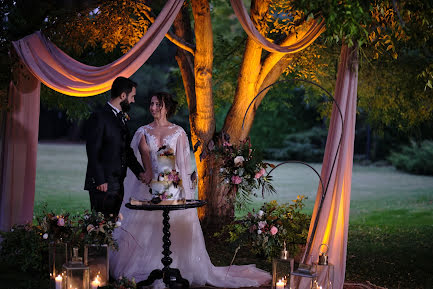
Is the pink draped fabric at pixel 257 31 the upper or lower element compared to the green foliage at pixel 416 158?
upper

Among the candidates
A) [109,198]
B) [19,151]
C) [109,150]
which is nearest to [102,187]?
[109,198]

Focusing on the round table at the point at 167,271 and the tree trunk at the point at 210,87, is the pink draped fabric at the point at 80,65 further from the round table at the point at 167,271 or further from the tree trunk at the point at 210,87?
the tree trunk at the point at 210,87

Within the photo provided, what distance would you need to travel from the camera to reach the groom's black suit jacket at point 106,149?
527cm

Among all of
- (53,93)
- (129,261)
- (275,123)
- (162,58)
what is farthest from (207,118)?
(275,123)

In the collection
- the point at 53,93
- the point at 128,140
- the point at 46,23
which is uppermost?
the point at 46,23

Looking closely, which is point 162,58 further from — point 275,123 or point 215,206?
point 275,123

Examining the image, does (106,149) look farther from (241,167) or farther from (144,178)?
(241,167)

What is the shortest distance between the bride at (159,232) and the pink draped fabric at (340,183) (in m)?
0.82

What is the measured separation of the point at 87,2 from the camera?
662 cm

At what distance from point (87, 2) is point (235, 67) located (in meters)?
4.16

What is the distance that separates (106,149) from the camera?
5371 mm

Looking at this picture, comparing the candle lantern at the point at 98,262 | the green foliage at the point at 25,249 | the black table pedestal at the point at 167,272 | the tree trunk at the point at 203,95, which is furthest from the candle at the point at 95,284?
the tree trunk at the point at 203,95

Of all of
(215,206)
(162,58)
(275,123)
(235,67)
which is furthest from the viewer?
(275,123)

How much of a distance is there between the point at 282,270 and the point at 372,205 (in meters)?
10.2
